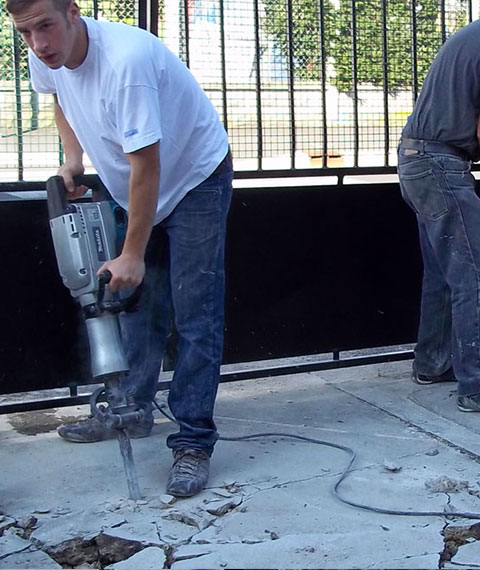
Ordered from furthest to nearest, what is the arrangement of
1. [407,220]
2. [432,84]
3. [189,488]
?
[407,220] → [432,84] → [189,488]

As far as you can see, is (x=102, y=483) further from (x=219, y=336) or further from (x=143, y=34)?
(x=143, y=34)

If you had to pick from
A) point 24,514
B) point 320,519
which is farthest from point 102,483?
point 320,519

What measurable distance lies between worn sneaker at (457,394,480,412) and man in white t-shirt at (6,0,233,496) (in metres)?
1.37

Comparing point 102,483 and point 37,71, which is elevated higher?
point 37,71

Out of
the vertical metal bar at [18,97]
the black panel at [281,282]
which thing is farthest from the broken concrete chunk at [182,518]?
the vertical metal bar at [18,97]

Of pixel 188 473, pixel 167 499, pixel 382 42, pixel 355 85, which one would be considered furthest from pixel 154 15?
pixel 167 499

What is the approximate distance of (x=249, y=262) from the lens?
446cm

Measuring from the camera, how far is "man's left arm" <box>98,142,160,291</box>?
300 cm

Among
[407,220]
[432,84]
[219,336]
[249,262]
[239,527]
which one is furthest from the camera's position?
[407,220]

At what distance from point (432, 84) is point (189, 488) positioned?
2154 millimetres

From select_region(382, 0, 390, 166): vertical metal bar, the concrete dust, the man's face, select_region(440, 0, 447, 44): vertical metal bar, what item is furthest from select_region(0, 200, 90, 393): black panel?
select_region(440, 0, 447, 44): vertical metal bar

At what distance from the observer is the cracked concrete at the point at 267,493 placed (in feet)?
9.28

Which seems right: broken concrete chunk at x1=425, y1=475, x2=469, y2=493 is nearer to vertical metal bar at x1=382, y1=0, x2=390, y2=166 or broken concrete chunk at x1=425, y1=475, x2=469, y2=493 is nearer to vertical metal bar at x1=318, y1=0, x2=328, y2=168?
vertical metal bar at x1=318, y1=0, x2=328, y2=168

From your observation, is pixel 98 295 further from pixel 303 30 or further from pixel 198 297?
pixel 303 30
